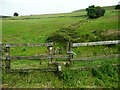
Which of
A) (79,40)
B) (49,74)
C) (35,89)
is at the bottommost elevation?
(35,89)

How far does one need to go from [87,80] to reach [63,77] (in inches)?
48.4

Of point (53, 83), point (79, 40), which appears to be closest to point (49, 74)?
point (53, 83)

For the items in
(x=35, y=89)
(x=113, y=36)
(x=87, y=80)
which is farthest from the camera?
(x=113, y=36)

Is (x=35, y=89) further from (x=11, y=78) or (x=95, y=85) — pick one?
(x=95, y=85)

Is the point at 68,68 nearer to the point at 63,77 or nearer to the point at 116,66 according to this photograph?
the point at 63,77

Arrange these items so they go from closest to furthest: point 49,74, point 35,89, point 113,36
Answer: point 35,89, point 49,74, point 113,36

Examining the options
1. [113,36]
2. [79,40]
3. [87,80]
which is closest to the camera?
[87,80]

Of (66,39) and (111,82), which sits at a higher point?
(66,39)

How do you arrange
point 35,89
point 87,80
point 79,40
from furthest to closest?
point 79,40 < point 87,80 < point 35,89

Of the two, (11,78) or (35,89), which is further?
(11,78)

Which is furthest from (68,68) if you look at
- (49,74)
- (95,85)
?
(95,85)

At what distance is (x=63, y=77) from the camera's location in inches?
214

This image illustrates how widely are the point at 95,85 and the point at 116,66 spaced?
1.88 meters

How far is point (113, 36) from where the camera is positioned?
1220 centimetres
